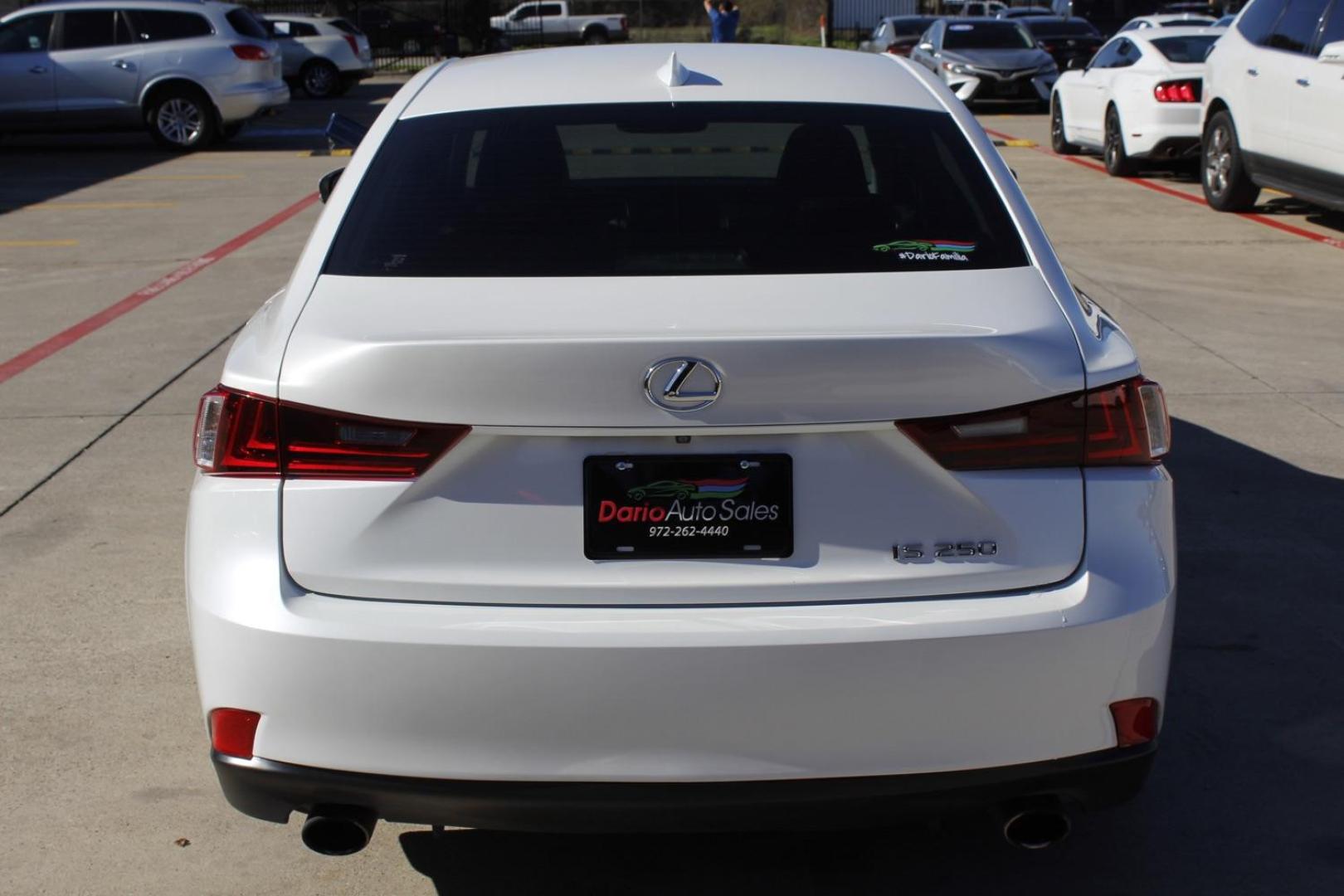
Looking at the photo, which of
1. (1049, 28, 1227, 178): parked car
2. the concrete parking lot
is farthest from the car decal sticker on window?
(1049, 28, 1227, 178): parked car

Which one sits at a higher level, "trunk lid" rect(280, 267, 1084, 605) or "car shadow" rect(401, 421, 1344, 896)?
"trunk lid" rect(280, 267, 1084, 605)

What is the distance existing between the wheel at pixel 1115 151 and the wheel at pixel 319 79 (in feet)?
64.3

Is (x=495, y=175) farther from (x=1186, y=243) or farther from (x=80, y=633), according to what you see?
(x=1186, y=243)

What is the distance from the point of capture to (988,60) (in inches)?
983

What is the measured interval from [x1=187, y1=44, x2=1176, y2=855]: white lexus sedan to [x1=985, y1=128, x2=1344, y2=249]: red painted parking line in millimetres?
7065

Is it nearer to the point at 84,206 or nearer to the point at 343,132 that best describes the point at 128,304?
the point at 343,132

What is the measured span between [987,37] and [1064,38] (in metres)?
5.61

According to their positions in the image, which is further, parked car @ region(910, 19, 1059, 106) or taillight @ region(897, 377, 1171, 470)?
parked car @ region(910, 19, 1059, 106)

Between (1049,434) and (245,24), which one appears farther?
(245,24)

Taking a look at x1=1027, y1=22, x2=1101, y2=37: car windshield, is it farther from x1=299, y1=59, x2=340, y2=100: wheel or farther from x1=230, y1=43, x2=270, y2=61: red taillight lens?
x1=230, y1=43, x2=270, y2=61: red taillight lens

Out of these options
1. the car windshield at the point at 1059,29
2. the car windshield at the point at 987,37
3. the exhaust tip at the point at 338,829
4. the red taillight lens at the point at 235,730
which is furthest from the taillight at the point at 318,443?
the car windshield at the point at 1059,29

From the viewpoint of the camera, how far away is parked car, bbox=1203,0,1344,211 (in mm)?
10914

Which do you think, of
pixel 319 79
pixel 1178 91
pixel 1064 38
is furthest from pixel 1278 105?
pixel 319 79

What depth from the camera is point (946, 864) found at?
3.43m
